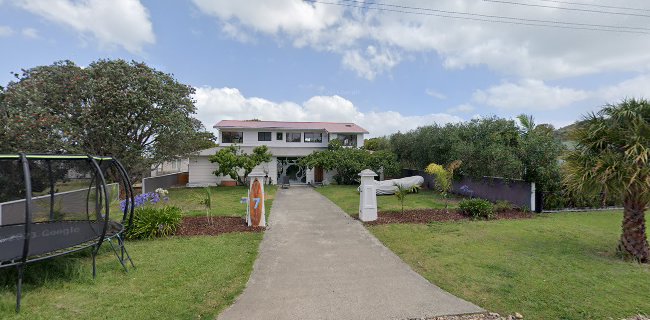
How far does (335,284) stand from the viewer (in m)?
4.98

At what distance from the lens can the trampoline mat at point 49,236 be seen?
16.0ft

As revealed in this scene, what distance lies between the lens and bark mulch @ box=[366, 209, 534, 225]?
10.1m

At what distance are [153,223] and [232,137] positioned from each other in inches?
758

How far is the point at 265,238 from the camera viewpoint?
26.2 feet

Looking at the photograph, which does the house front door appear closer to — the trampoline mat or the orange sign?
the orange sign

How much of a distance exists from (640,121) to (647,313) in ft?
12.6

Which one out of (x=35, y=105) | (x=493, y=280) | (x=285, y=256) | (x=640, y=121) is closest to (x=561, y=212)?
(x=640, y=121)

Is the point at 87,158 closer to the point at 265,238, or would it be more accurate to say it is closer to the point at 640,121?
the point at 265,238

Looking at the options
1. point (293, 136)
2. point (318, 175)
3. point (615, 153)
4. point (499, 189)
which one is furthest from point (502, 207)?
point (293, 136)

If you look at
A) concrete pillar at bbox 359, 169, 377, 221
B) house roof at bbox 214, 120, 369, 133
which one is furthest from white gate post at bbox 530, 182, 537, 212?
house roof at bbox 214, 120, 369, 133

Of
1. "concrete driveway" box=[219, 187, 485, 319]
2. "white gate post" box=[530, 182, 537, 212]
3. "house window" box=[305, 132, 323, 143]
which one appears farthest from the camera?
"house window" box=[305, 132, 323, 143]

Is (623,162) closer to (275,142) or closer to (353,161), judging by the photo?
(353,161)

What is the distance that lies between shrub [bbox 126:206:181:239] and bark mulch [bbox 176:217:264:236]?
34 centimetres

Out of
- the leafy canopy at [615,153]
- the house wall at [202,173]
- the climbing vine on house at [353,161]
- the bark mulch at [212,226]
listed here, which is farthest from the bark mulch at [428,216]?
the house wall at [202,173]
